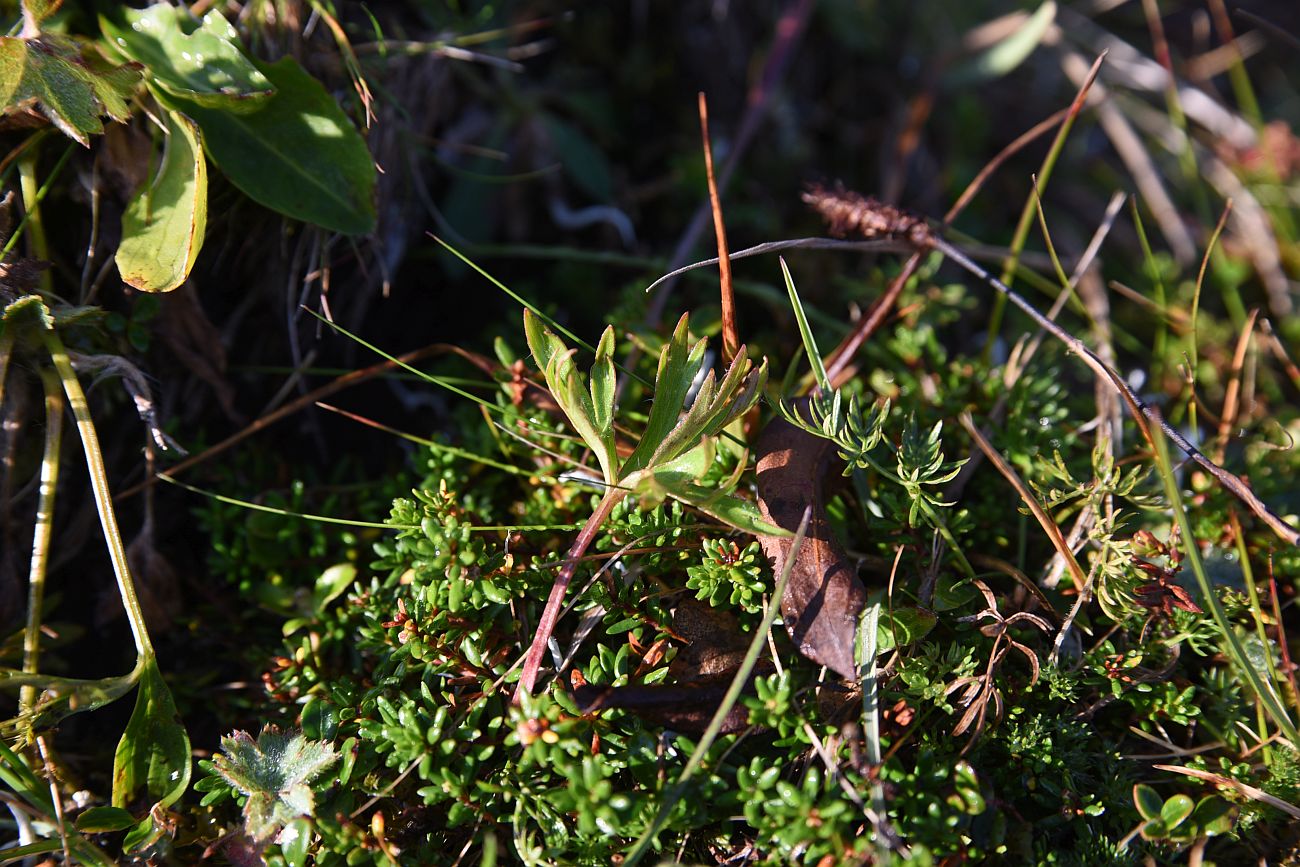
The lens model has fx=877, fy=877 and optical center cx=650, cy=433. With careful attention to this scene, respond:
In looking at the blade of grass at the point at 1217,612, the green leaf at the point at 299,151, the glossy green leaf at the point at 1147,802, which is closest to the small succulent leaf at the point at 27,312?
the green leaf at the point at 299,151

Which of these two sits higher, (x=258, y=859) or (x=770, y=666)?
(x=770, y=666)

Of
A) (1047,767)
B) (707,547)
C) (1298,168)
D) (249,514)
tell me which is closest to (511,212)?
(249,514)

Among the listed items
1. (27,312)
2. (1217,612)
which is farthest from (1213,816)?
(27,312)

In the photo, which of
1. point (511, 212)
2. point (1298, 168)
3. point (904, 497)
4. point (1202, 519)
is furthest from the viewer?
point (1298, 168)

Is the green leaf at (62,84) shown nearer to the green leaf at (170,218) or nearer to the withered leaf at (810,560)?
the green leaf at (170,218)

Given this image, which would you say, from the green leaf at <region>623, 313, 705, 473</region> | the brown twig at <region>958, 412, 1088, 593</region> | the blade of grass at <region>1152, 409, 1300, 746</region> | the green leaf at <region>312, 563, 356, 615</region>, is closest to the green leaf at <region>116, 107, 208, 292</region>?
the green leaf at <region>312, 563, 356, 615</region>

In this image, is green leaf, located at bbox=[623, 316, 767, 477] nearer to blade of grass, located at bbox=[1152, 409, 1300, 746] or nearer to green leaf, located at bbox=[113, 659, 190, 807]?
blade of grass, located at bbox=[1152, 409, 1300, 746]

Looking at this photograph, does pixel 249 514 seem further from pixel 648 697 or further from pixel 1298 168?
pixel 1298 168
